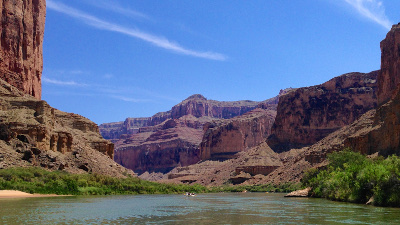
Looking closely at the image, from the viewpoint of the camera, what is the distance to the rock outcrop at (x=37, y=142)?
85000 mm

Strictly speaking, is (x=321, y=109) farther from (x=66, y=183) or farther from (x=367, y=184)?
(x=367, y=184)

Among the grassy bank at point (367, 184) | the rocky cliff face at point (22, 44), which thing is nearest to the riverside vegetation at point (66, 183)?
the rocky cliff face at point (22, 44)

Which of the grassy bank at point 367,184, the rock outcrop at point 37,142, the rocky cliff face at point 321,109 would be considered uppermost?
the rocky cliff face at point 321,109

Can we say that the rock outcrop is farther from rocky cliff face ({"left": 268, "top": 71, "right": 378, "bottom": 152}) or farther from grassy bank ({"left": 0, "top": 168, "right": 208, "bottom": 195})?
rocky cliff face ({"left": 268, "top": 71, "right": 378, "bottom": 152})

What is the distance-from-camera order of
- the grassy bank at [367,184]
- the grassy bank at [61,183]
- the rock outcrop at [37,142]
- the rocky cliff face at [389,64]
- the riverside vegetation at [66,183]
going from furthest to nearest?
the rocky cliff face at [389,64] → the rock outcrop at [37,142] → the riverside vegetation at [66,183] → the grassy bank at [61,183] → the grassy bank at [367,184]

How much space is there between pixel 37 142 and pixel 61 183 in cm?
1135

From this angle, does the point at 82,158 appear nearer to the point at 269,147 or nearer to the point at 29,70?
the point at 29,70

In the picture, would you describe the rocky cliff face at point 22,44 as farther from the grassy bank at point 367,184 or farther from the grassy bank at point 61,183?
the grassy bank at point 367,184

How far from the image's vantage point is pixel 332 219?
125 ft

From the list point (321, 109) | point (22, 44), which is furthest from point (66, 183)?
point (321, 109)

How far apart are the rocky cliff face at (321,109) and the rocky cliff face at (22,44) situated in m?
91.7

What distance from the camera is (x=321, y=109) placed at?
176875 millimetres

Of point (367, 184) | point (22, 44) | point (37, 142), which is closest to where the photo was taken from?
point (367, 184)

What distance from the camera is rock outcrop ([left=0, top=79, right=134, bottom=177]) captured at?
279 ft
